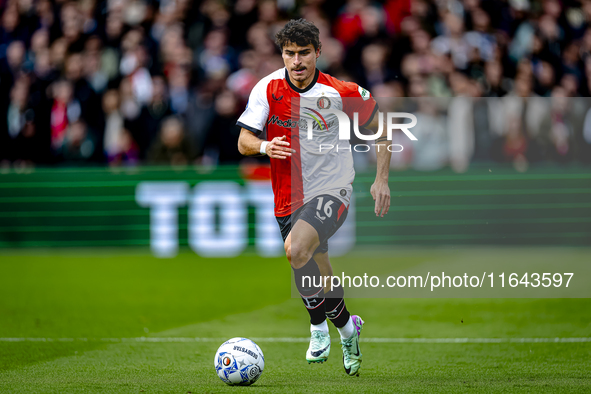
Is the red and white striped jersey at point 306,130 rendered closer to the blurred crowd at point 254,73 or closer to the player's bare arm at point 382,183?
the player's bare arm at point 382,183

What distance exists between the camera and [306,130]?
5715mm

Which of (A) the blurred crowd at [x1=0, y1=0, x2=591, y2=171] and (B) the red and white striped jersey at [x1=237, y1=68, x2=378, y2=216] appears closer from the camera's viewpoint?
(B) the red and white striped jersey at [x1=237, y1=68, x2=378, y2=216]

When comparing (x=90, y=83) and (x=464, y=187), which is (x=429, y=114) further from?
(x=90, y=83)

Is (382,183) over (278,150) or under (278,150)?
under

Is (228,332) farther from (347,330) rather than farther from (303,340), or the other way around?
(347,330)

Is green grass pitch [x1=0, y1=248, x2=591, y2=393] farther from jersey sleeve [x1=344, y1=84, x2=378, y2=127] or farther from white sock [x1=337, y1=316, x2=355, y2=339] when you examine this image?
jersey sleeve [x1=344, y1=84, x2=378, y2=127]

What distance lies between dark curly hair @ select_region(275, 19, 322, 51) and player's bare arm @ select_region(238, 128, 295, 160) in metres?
0.68

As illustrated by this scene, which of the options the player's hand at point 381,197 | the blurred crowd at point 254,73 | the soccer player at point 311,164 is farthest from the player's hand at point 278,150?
the blurred crowd at point 254,73

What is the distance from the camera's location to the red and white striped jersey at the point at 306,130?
5.61 m

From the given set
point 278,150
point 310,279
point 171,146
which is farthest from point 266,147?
point 171,146

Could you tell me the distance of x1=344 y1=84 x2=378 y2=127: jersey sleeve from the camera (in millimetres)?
5680

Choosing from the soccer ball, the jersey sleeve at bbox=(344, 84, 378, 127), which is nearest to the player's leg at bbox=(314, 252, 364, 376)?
the soccer ball

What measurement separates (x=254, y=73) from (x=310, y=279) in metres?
6.84

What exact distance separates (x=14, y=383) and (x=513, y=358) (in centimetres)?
366
